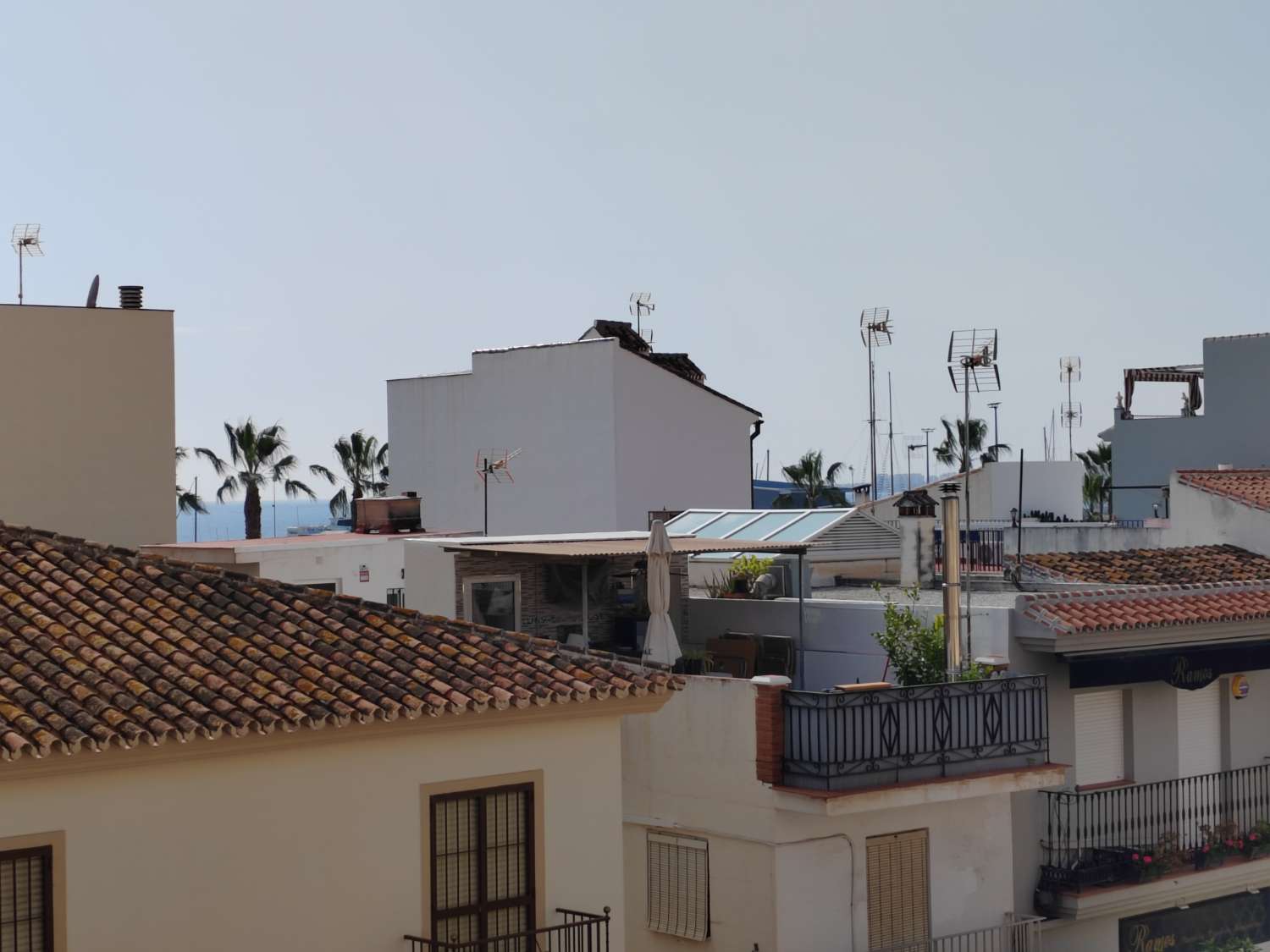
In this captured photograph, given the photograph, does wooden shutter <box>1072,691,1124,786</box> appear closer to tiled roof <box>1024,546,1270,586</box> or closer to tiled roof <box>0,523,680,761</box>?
tiled roof <box>1024,546,1270,586</box>

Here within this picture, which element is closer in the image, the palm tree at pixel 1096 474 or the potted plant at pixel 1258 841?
the potted plant at pixel 1258 841

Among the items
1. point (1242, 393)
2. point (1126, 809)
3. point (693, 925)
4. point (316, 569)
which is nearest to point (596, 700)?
point (693, 925)

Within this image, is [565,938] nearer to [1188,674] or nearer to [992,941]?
[992,941]

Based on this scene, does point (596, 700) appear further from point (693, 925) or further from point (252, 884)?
point (693, 925)

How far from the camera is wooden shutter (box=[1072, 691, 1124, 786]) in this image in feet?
68.5

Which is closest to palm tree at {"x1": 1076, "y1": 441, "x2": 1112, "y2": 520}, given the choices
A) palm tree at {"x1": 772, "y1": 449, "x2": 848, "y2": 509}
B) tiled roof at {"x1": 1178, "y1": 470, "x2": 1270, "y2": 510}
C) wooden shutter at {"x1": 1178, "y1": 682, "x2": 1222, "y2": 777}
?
palm tree at {"x1": 772, "y1": 449, "x2": 848, "y2": 509}

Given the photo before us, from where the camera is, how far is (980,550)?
78.5ft

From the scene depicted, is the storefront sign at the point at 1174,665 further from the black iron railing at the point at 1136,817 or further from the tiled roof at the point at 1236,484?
the tiled roof at the point at 1236,484

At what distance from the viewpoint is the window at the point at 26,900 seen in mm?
10695

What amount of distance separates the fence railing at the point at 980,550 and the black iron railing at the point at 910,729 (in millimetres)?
4605

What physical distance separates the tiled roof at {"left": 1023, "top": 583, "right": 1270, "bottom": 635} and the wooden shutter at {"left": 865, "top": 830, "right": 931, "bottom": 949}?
3227 mm

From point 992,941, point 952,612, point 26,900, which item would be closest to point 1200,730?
point 992,941

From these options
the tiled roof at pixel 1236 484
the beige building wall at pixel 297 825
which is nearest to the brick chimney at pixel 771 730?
the beige building wall at pixel 297 825

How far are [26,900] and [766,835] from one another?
9019 millimetres
